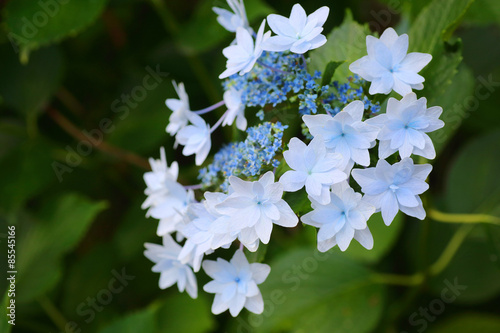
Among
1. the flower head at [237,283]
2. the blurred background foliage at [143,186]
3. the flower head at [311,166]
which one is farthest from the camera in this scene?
the blurred background foliage at [143,186]

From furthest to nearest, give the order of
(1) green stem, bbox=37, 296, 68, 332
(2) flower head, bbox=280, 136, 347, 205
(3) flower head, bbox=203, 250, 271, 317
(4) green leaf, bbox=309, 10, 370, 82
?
1. (1) green stem, bbox=37, 296, 68, 332
2. (4) green leaf, bbox=309, 10, 370, 82
3. (3) flower head, bbox=203, 250, 271, 317
4. (2) flower head, bbox=280, 136, 347, 205

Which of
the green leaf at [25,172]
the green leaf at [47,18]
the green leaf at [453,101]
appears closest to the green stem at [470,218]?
the green leaf at [453,101]

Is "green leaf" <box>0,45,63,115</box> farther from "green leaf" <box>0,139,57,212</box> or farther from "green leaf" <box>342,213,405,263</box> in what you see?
"green leaf" <box>342,213,405,263</box>

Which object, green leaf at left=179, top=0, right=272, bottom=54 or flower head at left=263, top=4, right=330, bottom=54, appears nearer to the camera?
flower head at left=263, top=4, right=330, bottom=54

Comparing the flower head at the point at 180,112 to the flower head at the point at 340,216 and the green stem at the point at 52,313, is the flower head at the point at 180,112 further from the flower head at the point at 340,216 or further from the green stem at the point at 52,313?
the green stem at the point at 52,313

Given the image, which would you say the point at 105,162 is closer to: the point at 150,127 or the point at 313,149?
the point at 150,127

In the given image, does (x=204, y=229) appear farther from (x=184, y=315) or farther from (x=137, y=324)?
(x=184, y=315)

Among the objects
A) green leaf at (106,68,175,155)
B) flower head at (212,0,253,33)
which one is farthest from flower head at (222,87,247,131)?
green leaf at (106,68,175,155)

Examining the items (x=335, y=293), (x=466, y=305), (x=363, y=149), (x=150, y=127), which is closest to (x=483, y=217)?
(x=335, y=293)
